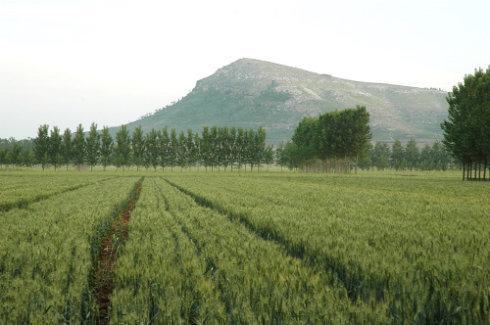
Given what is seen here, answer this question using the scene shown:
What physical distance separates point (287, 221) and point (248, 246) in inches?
162

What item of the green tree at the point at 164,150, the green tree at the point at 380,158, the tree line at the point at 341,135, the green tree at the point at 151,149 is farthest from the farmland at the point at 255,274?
the green tree at the point at 380,158

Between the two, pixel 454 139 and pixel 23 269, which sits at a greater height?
pixel 454 139

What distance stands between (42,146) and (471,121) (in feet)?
363

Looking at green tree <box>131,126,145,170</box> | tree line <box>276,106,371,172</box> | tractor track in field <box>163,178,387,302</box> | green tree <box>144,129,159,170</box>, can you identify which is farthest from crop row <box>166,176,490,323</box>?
green tree <box>144,129,159,170</box>

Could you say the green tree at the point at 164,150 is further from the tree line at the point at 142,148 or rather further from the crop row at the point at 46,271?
the crop row at the point at 46,271

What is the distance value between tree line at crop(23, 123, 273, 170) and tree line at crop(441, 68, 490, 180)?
7733 cm

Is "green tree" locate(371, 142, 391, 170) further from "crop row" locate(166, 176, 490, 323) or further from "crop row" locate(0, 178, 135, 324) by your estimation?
"crop row" locate(0, 178, 135, 324)

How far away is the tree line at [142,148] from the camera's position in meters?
123

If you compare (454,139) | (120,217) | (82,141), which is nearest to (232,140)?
(82,141)

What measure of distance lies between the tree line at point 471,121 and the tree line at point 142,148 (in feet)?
254

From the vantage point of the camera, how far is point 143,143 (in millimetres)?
136500

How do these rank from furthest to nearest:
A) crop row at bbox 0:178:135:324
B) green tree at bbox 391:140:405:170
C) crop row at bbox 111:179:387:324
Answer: green tree at bbox 391:140:405:170, crop row at bbox 0:178:135:324, crop row at bbox 111:179:387:324

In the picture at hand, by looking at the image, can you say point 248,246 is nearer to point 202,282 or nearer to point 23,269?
point 202,282

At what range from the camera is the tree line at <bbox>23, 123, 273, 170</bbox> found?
123 m
